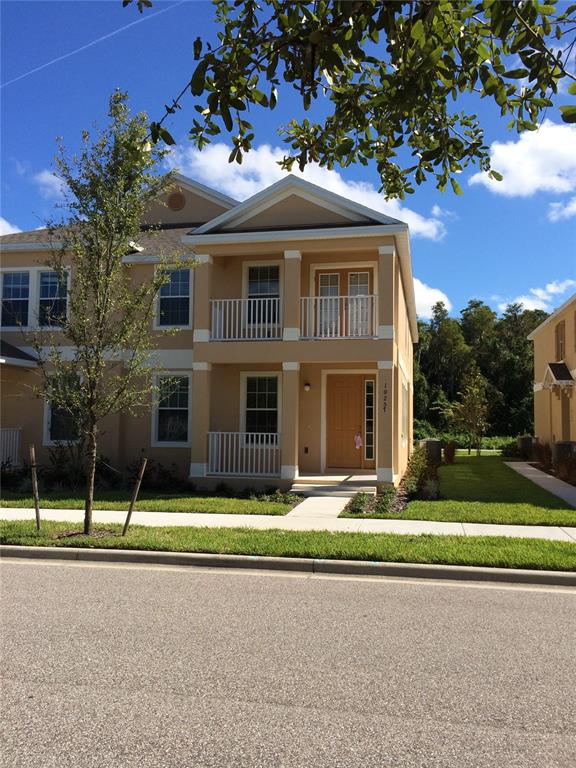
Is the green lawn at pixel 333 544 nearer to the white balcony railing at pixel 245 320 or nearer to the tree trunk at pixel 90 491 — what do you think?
the tree trunk at pixel 90 491

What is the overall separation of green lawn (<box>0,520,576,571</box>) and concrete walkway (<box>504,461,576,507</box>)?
16.1 ft

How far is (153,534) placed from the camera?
908 centimetres

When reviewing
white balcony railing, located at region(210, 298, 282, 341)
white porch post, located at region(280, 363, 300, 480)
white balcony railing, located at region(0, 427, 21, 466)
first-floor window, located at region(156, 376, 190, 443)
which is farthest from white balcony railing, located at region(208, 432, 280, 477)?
white balcony railing, located at region(0, 427, 21, 466)

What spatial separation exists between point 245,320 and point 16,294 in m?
6.67

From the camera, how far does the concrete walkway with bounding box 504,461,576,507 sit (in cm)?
1366

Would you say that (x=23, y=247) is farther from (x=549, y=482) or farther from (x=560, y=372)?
(x=560, y=372)

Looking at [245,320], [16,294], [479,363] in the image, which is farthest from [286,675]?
[479,363]

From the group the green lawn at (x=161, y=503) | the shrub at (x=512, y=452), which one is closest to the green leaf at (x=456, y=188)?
the green lawn at (x=161, y=503)

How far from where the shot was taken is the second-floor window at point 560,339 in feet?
69.5

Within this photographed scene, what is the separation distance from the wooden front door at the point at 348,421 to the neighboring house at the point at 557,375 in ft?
23.6

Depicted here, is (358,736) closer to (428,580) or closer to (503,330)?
(428,580)

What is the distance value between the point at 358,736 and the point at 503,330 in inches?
2121

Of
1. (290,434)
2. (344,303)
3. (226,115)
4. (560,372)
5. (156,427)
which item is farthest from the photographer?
(560,372)

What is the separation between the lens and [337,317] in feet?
50.2
